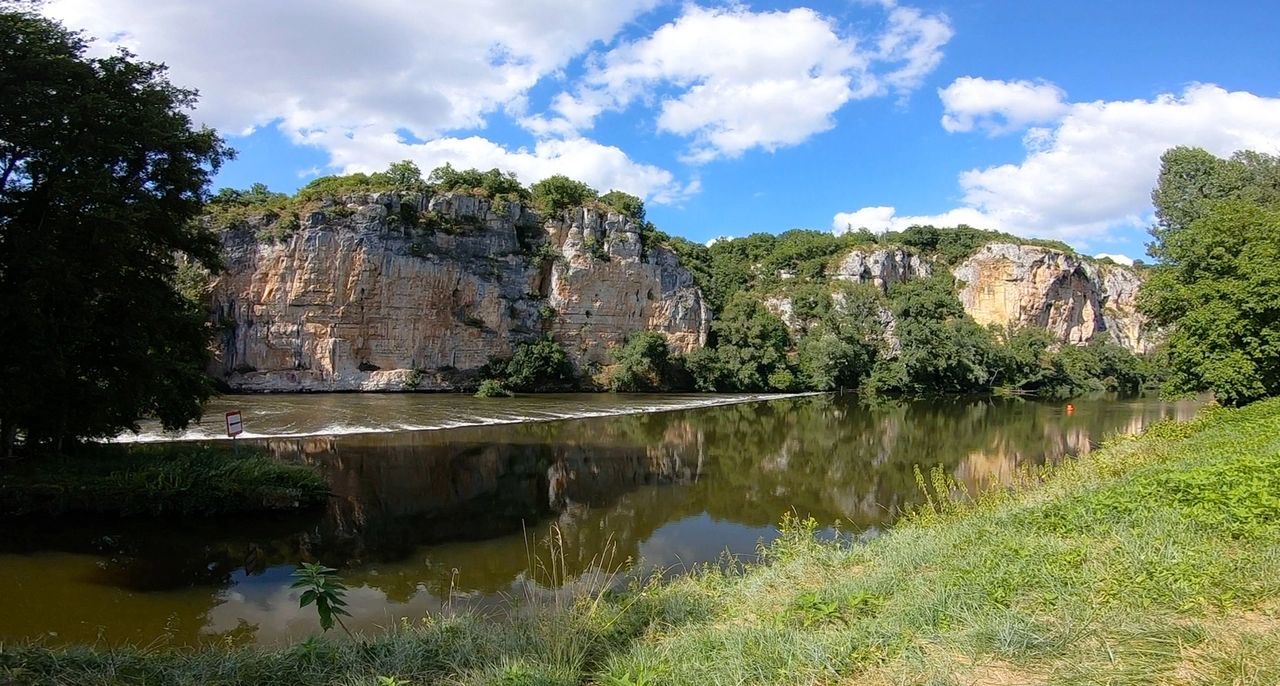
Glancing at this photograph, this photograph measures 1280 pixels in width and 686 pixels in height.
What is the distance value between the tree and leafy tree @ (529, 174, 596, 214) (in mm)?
42039

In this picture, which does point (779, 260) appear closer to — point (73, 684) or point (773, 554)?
point (773, 554)

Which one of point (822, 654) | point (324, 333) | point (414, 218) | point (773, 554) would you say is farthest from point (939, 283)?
point (822, 654)

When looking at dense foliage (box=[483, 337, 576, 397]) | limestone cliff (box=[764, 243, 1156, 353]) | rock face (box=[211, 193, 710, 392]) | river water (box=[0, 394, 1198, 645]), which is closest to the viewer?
river water (box=[0, 394, 1198, 645])

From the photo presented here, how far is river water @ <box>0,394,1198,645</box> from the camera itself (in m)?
9.29

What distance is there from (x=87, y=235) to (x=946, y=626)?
1666cm

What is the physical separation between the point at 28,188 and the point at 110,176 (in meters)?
1.65

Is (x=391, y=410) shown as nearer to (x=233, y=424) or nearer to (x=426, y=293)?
(x=426, y=293)

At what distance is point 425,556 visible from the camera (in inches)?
459

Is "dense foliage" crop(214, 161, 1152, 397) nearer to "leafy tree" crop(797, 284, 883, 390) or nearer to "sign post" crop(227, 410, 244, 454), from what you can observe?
"leafy tree" crop(797, 284, 883, 390)

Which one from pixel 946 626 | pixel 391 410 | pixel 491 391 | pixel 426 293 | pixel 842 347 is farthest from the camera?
pixel 842 347

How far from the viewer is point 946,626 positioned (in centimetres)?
493

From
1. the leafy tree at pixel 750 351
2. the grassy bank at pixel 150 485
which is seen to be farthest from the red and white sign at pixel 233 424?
the leafy tree at pixel 750 351

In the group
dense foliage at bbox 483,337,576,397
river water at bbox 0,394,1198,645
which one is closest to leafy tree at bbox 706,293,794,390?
dense foliage at bbox 483,337,576,397

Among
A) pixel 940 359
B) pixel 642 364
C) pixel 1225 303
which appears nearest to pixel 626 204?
pixel 642 364
